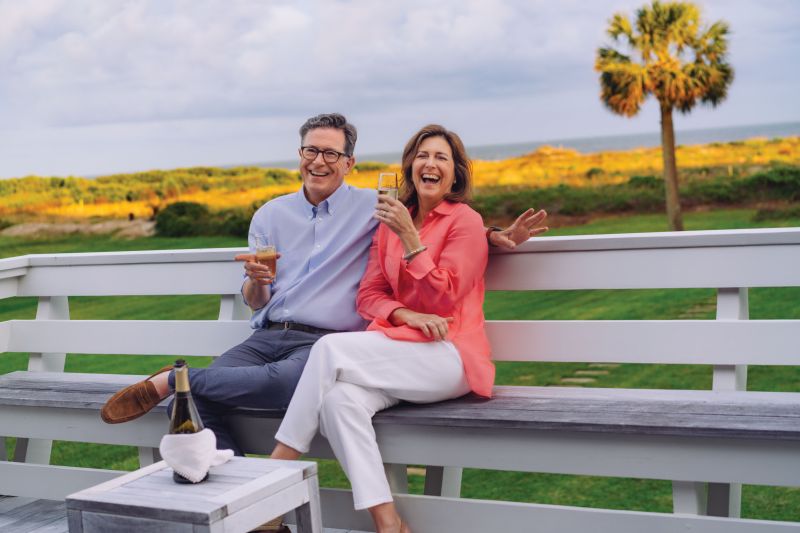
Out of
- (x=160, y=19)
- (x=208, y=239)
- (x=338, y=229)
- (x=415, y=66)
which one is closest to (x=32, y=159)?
(x=208, y=239)

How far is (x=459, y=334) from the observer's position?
2619mm

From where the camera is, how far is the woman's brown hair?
109 inches

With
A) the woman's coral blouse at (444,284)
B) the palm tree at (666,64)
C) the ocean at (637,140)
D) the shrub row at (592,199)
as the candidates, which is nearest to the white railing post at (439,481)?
the woman's coral blouse at (444,284)

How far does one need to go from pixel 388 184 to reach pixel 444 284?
30 centimetres

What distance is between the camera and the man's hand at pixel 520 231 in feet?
8.93

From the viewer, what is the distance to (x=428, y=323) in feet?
8.32

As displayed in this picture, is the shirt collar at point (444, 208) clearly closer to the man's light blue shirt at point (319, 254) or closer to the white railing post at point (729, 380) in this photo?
the man's light blue shirt at point (319, 254)

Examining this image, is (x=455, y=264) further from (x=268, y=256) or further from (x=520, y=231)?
(x=268, y=256)

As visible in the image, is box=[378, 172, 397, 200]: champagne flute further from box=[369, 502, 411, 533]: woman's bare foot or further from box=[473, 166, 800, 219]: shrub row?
box=[473, 166, 800, 219]: shrub row

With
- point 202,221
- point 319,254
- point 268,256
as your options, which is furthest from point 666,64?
point 268,256

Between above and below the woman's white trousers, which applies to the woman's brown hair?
above

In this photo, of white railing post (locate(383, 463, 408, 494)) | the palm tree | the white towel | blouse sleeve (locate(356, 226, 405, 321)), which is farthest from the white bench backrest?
the palm tree

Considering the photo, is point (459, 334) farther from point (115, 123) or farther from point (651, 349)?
point (115, 123)

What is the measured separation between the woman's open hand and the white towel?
0.68m
